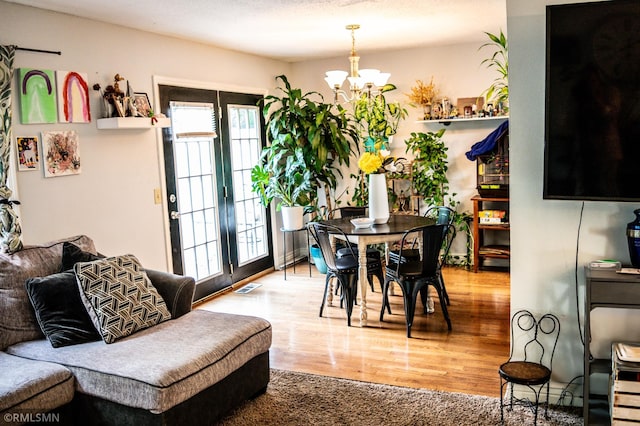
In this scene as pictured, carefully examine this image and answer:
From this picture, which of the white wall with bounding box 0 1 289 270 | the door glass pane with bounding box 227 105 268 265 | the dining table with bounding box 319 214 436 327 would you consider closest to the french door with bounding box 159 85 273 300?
the door glass pane with bounding box 227 105 268 265

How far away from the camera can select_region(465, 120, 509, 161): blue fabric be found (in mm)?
5922

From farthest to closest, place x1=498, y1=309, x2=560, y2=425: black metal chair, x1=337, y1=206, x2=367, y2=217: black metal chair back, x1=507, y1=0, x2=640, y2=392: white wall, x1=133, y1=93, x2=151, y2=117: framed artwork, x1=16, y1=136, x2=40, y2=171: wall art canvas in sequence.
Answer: x1=337, y1=206, x2=367, y2=217: black metal chair back
x1=133, y1=93, x2=151, y2=117: framed artwork
x1=16, y1=136, x2=40, y2=171: wall art canvas
x1=498, y1=309, x2=560, y2=425: black metal chair
x1=507, y1=0, x2=640, y2=392: white wall

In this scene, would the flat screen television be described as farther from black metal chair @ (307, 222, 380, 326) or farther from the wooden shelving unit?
the wooden shelving unit

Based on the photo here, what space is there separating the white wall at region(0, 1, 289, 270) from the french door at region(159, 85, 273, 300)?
0.65ft

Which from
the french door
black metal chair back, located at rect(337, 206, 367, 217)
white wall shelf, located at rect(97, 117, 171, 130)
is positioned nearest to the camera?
white wall shelf, located at rect(97, 117, 171, 130)

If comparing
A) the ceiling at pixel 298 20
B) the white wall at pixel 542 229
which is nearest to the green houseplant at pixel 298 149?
the ceiling at pixel 298 20

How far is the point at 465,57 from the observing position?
636cm

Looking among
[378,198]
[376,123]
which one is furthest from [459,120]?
[378,198]

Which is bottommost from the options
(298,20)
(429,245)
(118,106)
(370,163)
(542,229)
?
(429,245)

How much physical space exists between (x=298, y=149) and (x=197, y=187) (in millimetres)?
1221

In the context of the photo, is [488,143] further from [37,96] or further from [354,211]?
[37,96]

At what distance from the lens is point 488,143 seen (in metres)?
Result: 6.00

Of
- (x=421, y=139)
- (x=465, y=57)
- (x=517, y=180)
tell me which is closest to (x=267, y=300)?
(x=421, y=139)

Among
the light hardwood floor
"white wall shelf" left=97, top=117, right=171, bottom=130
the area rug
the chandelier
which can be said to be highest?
the chandelier
